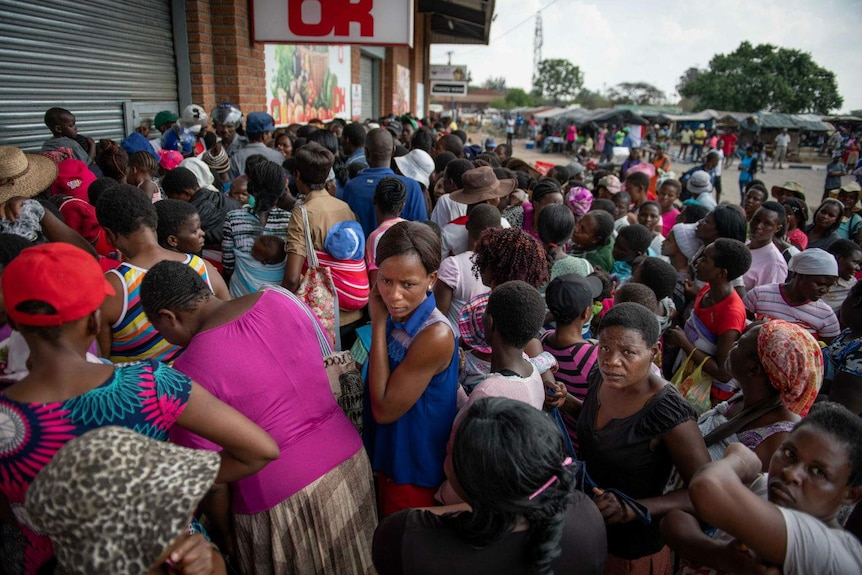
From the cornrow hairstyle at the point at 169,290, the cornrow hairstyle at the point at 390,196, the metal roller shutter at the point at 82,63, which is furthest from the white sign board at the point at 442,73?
the cornrow hairstyle at the point at 169,290

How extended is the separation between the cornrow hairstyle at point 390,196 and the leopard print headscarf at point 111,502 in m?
2.71

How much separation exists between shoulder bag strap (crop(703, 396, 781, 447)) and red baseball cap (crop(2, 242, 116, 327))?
7.05 ft

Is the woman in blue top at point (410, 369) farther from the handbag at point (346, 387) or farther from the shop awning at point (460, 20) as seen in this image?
the shop awning at point (460, 20)

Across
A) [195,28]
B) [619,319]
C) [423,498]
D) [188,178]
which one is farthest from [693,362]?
[195,28]

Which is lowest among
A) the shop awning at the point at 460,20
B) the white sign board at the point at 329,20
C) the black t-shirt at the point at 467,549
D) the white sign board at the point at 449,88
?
the black t-shirt at the point at 467,549

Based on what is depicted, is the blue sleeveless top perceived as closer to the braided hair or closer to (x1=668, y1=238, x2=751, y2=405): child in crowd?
(x1=668, y1=238, x2=751, y2=405): child in crowd

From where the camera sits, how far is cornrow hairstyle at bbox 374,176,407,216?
11.9 ft

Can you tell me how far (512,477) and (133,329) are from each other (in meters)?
1.68

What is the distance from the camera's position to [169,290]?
5.65ft

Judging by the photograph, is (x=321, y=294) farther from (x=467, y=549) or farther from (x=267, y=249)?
(x=467, y=549)

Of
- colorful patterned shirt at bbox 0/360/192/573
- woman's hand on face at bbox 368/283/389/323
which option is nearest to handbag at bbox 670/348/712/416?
woman's hand on face at bbox 368/283/389/323

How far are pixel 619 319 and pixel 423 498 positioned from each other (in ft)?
3.27

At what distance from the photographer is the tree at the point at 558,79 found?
9344 cm

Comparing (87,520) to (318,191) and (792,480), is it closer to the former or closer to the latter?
(792,480)
